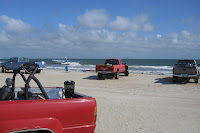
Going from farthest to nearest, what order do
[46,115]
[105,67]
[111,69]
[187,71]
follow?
[105,67]
[111,69]
[187,71]
[46,115]

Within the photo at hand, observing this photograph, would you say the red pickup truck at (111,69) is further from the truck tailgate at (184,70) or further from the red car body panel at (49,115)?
the red car body panel at (49,115)

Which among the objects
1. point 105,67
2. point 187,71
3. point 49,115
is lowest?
point 49,115

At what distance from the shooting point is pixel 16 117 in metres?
2.87

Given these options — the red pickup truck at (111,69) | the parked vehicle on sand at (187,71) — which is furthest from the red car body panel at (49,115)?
the red pickup truck at (111,69)

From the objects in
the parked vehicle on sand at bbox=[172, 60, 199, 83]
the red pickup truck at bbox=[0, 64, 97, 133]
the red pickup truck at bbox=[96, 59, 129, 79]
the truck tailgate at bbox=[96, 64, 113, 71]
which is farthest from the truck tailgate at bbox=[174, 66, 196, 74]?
the red pickup truck at bbox=[0, 64, 97, 133]

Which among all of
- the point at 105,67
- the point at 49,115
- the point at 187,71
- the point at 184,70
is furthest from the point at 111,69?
the point at 49,115

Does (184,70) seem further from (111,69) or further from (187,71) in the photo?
(111,69)

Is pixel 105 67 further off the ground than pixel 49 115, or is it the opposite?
pixel 105 67

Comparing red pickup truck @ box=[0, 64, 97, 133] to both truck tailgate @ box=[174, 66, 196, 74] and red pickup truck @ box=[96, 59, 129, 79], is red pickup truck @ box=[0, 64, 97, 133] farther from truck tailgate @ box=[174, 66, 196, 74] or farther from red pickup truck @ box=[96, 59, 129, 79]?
red pickup truck @ box=[96, 59, 129, 79]

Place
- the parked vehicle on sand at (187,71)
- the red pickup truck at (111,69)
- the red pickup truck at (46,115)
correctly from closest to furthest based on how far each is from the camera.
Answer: the red pickup truck at (46,115)
the parked vehicle on sand at (187,71)
the red pickup truck at (111,69)

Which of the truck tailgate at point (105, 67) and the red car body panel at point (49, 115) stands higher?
the truck tailgate at point (105, 67)

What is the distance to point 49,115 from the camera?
3.07 m

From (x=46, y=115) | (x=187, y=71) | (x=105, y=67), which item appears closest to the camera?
(x=46, y=115)

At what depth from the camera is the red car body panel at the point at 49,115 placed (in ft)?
9.35
